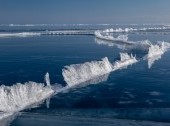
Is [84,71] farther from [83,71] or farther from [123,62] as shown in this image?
[123,62]

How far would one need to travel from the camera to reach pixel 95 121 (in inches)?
432

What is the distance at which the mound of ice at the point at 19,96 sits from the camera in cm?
1207

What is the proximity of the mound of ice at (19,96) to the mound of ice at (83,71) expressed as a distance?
2.33 metres

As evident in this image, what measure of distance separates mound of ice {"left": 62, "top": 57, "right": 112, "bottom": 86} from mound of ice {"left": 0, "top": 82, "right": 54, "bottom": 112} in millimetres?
2325

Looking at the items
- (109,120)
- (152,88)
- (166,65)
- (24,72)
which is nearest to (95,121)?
(109,120)

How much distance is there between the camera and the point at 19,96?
12.5 meters

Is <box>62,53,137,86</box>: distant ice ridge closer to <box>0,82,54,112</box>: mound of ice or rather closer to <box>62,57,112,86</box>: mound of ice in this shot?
<box>62,57,112,86</box>: mound of ice

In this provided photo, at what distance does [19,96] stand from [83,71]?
4699 millimetres

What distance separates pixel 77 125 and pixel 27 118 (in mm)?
1653

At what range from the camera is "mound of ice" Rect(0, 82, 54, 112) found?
1207 centimetres

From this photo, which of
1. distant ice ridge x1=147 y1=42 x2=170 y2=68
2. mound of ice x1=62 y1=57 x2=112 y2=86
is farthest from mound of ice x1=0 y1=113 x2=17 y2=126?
distant ice ridge x1=147 y1=42 x2=170 y2=68

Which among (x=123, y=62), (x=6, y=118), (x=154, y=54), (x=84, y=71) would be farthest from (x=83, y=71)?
(x=154, y=54)

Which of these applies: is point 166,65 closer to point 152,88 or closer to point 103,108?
point 152,88

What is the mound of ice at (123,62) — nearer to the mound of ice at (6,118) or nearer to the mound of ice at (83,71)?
the mound of ice at (83,71)
